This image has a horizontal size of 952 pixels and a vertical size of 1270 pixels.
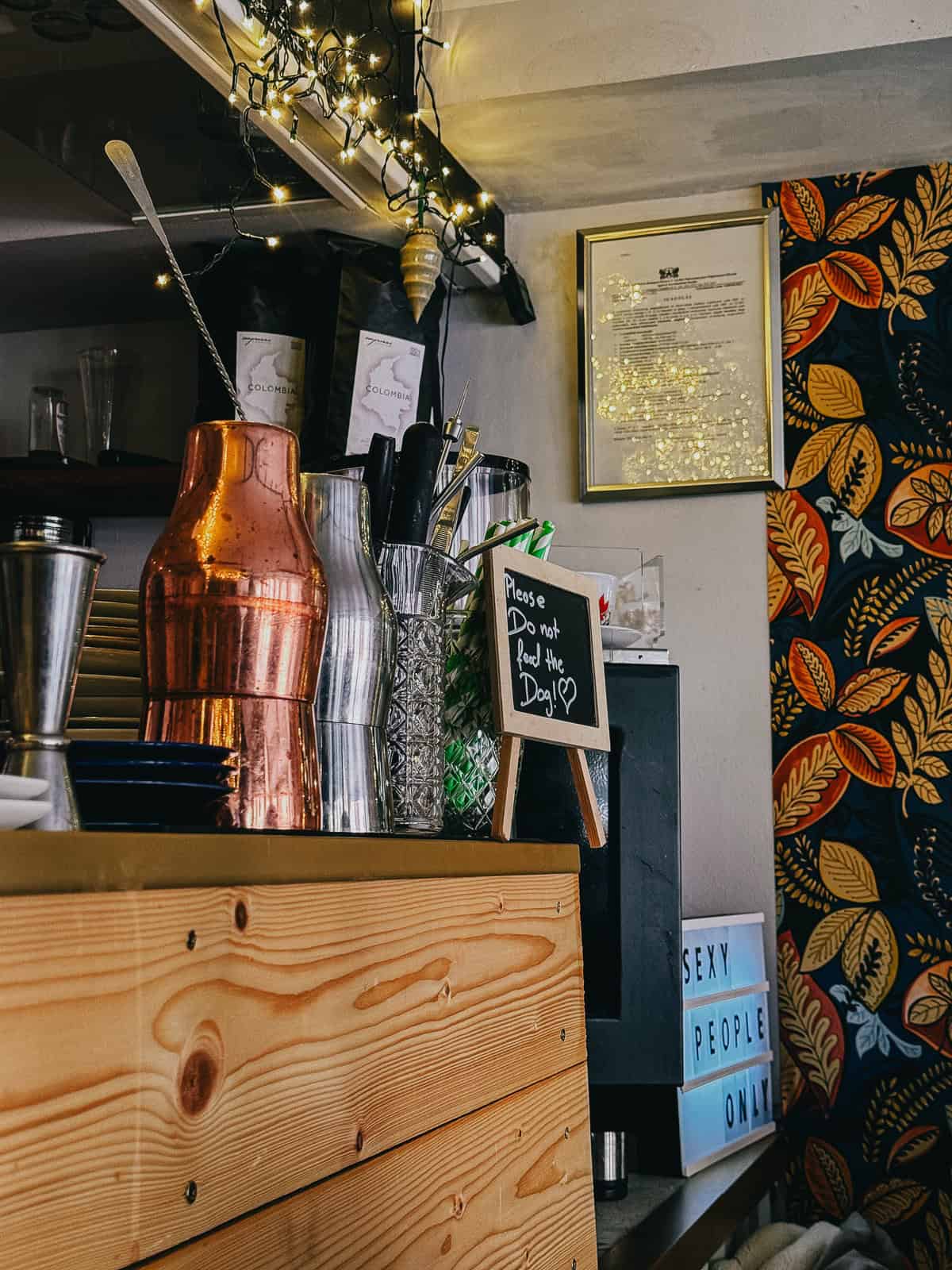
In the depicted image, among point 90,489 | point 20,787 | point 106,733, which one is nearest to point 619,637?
point 106,733

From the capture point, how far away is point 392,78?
2047 millimetres

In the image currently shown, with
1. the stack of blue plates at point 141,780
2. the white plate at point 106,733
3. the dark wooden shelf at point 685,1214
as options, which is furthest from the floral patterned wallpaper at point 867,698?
the stack of blue plates at point 141,780

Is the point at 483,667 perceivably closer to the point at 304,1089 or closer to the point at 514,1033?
the point at 514,1033

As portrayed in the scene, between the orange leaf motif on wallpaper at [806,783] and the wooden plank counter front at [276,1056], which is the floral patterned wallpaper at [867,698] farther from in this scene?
the wooden plank counter front at [276,1056]

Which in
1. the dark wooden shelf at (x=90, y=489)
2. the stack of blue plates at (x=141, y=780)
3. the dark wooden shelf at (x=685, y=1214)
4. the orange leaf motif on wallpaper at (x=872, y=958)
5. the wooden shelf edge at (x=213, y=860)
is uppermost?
the dark wooden shelf at (x=90, y=489)

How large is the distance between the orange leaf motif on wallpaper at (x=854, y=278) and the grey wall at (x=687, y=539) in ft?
0.61

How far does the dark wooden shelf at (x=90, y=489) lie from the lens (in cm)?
234

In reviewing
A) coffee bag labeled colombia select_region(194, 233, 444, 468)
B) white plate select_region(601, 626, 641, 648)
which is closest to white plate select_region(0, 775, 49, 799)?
white plate select_region(601, 626, 641, 648)

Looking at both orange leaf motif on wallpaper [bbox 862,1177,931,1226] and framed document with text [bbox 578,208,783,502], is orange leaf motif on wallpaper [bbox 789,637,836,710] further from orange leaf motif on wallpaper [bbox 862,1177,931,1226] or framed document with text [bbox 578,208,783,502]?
orange leaf motif on wallpaper [bbox 862,1177,931,1226]

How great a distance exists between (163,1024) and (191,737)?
29 centimetres

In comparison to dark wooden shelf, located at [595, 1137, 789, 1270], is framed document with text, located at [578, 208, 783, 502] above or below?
above

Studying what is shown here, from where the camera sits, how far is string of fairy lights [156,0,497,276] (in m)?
1.66

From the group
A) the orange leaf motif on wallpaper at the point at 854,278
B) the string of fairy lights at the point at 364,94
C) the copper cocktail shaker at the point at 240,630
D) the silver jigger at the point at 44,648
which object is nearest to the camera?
the silver jigger at the point at 44,648

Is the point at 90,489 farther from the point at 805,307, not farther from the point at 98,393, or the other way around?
the point at 805,307
